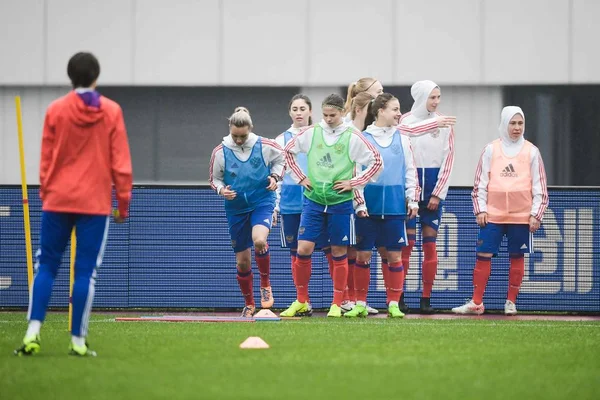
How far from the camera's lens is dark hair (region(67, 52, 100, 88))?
890cm

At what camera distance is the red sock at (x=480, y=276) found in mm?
14016

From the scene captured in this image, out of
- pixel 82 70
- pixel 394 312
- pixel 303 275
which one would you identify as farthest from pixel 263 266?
pixel 82 70

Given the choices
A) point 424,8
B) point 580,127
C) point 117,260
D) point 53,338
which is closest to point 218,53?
point 424,8

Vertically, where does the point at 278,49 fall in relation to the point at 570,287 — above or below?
above

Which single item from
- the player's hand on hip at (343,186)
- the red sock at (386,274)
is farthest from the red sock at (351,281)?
the player's hand on hip at (343,186)

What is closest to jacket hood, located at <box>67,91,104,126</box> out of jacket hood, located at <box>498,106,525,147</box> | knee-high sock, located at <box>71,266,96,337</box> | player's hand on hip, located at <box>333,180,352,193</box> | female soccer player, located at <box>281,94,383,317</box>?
knee-high sock, located at <box>71,266,96,337</box>

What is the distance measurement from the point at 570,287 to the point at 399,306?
1.99 metres

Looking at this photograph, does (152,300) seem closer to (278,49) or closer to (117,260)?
(117,260)

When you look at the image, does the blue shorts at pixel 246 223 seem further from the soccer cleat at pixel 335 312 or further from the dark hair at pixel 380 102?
the dark hair at pixel 380 102

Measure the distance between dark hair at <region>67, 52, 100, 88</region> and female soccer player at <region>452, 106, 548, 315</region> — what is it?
621cm

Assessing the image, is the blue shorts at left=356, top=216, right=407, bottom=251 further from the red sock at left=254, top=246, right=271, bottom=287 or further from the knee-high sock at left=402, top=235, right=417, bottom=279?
the red sock at left=254, top=246, right=271, bottom=287

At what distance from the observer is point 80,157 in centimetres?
888

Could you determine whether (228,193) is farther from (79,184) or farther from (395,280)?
(79,184)

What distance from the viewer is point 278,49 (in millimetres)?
26812
